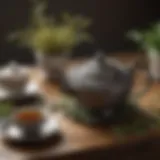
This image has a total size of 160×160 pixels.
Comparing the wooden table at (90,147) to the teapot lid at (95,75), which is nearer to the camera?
the wooden table at (90,147)

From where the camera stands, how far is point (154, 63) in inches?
73.9

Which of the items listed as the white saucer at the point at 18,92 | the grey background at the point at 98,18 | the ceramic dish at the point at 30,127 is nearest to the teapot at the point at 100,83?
the ceramic dish at the point at 30,127

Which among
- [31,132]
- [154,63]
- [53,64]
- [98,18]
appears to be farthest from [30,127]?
[98,18]

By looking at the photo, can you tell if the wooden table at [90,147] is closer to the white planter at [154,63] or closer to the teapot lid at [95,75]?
the teapot lid at [95,75]

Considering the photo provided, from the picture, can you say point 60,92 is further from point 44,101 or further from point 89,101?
point 89,101

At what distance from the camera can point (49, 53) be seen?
73.1 inches

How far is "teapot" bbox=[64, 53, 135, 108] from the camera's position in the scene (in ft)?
4.96

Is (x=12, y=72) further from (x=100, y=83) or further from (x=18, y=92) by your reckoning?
(x=100, y=83)

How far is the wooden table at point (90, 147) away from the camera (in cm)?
136

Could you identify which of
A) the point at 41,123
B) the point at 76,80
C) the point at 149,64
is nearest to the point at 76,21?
the point at 149,64

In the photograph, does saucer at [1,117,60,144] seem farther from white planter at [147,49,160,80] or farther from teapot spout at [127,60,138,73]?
white planter at [147,49,160,80]

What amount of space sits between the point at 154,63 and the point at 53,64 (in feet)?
1.16

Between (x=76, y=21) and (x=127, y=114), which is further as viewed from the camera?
(x=76, y=21)

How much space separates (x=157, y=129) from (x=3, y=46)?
3.68 ft
